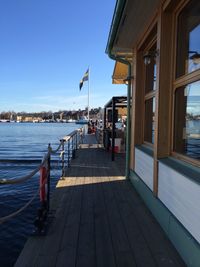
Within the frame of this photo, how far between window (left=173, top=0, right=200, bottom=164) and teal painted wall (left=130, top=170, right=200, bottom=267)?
2.52 ft

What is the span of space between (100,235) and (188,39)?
8.84ft

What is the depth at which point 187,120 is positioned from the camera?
14.9ft

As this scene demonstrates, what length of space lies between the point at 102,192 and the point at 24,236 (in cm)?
175

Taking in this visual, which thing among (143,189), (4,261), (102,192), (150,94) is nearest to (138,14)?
(150,94)

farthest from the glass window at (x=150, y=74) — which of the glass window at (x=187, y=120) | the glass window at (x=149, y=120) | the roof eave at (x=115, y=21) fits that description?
the glass window at (x=187, y=120)

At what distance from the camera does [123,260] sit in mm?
3814

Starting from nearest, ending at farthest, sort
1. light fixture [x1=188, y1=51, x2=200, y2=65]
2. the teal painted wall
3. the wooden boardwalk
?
the teal painted wall
the wooden boardwalk
light fixture [x1=188, y1=51, x2=200, y2=65]

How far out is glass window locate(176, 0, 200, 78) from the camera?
4258mm

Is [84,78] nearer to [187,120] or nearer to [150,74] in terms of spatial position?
[150,74]

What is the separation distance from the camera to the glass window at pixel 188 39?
4.26m

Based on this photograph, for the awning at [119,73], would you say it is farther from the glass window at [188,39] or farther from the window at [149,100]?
the glass window at [188,39]

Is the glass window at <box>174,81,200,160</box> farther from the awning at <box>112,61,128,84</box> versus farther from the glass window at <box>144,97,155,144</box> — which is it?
the awning at <box>112,61,128,84</box>

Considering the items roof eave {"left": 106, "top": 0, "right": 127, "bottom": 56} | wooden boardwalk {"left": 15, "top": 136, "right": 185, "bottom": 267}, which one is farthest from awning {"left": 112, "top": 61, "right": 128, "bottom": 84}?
wooden boardwalk {"left": 15, "top": 136, "right": 185, "bottom": 267}

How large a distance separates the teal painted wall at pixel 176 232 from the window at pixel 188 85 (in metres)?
0.77
